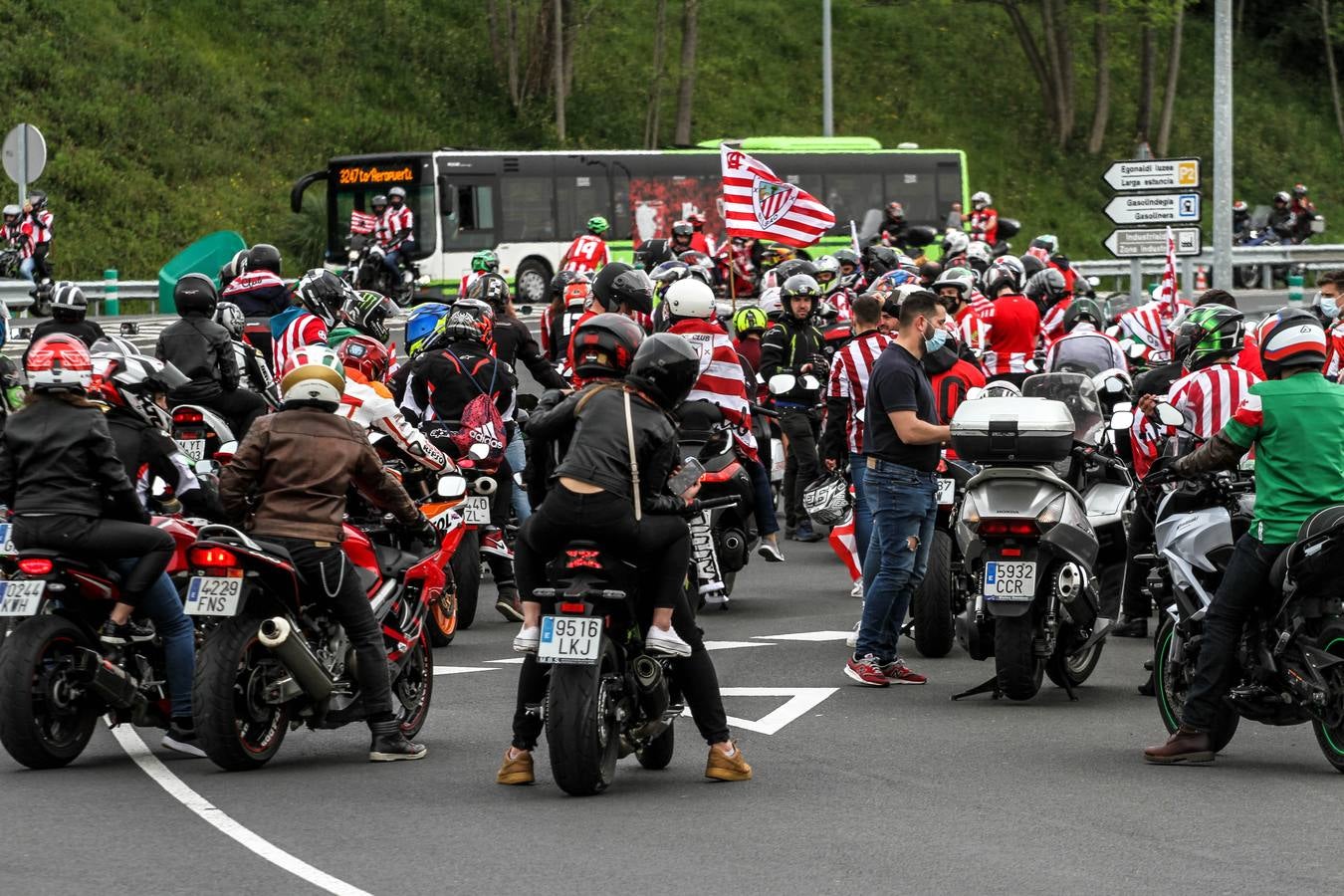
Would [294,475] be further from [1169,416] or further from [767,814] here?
[1169,416]

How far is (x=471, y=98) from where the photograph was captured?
49.8m

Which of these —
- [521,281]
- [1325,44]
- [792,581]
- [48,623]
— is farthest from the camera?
[1325,44]

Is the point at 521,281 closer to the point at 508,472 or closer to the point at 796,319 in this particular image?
the point at 796,319

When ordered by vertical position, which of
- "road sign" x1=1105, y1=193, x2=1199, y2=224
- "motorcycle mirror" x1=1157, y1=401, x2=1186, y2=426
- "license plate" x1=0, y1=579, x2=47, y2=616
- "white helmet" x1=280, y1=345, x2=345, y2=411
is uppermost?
"road sign" x1=1105, y1=193, x2=1199, y2=224

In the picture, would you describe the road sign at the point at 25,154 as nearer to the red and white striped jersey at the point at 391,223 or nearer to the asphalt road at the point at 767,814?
the red and white striped jersey at the point at 391,223

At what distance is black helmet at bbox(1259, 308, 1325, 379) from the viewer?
8.94 metres

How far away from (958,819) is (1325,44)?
61780 mm

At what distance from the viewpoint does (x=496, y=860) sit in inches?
293

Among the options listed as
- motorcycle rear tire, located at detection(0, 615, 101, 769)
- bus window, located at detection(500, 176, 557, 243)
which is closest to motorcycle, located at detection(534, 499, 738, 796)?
motorcycle rear tire, located at detection(0, 615, 101, 769)

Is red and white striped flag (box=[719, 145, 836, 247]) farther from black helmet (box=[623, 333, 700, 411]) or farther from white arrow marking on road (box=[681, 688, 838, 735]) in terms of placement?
black helmet (box=[623, 333, 700, 411])

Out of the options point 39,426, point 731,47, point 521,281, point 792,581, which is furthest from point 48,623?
point 731,47

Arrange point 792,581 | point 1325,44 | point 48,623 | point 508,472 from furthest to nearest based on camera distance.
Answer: point 1325,44 → point 792,581 → point 508,472 → point 48,623

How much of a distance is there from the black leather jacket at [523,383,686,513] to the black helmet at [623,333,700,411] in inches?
2.2

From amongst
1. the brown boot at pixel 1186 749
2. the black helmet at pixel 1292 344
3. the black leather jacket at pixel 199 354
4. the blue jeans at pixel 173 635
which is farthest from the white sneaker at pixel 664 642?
the black leather jacket at pixel 199 354
